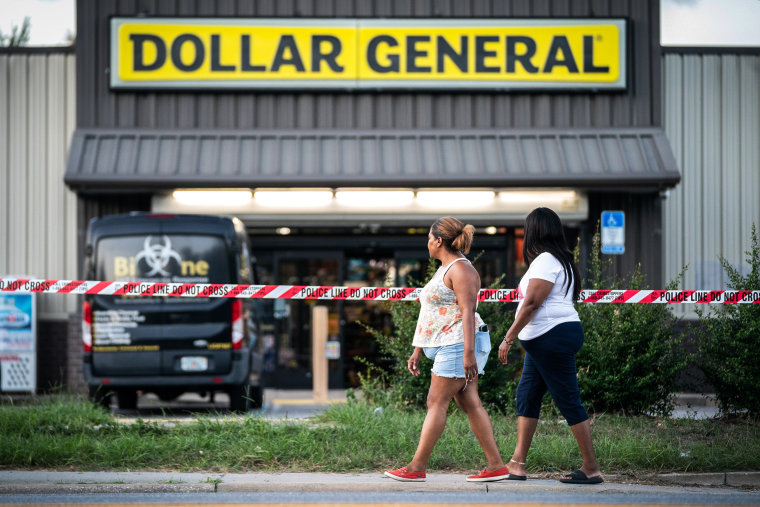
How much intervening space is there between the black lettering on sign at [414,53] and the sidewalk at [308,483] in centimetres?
941

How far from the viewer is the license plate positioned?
12.0 meters

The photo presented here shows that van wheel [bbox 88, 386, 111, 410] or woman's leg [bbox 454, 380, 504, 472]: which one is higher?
woman's leg [bbox 454, 380, 504, 472]

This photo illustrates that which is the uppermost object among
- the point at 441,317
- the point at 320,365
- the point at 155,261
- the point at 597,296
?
the point at 155,261

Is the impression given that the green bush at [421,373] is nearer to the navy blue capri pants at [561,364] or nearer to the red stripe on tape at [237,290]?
the red stripe on tape at [237,290]

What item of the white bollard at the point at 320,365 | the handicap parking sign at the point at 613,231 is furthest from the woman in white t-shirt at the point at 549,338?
the white bollard at the point at 320,365

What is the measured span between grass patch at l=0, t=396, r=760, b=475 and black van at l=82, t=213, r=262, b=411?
9.54ft

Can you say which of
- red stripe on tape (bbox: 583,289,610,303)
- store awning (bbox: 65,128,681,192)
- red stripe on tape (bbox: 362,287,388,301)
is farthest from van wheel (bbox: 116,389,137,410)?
red stripe on tape (bbox: 583,289,610,303)

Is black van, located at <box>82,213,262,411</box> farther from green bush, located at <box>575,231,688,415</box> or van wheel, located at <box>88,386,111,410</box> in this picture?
green bush, located at <box>575,231,688,415</box>

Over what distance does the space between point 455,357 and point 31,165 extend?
11.5 meters

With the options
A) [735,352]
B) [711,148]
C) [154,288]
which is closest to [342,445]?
[154,288]

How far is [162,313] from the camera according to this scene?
39.3 feet

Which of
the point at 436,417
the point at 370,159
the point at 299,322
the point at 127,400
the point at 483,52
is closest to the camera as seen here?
the point at 436,417

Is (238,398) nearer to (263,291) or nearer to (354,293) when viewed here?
(263,291)

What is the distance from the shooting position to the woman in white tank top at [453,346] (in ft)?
22.0
